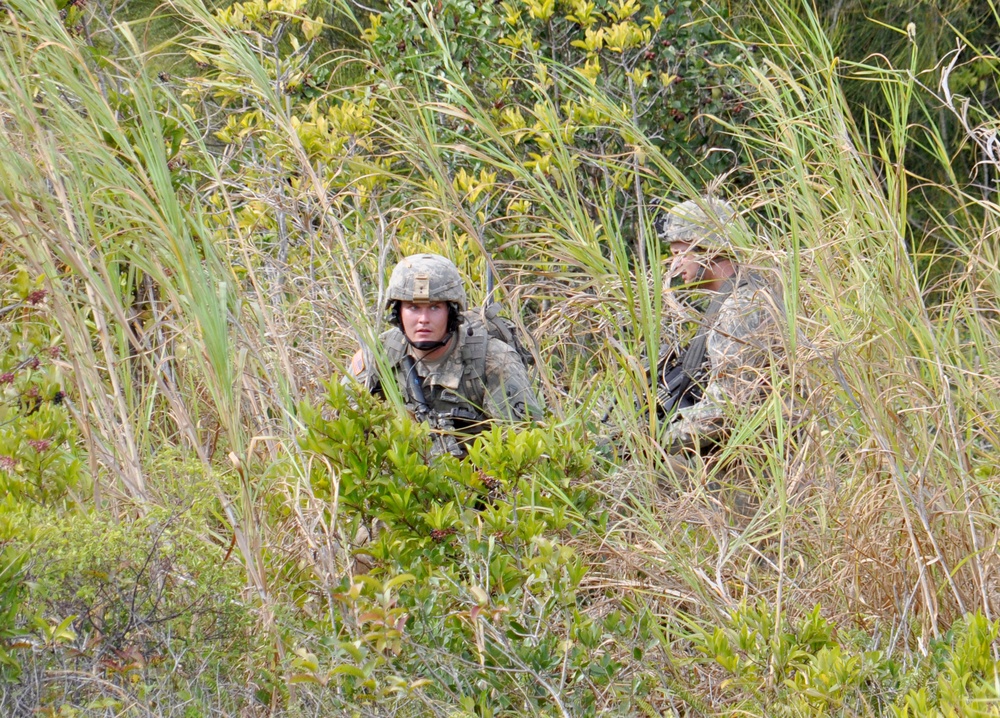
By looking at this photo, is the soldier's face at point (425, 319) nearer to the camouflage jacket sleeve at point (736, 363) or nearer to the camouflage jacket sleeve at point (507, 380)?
the camouflage jacket sleeve at point (507, 380)

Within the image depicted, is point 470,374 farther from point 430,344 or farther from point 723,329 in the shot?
point 723,329

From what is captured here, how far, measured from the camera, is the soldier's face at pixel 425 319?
3.80m

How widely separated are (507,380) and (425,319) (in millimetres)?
332

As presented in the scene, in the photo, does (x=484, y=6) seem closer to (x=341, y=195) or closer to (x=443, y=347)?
(x=443, y=347)

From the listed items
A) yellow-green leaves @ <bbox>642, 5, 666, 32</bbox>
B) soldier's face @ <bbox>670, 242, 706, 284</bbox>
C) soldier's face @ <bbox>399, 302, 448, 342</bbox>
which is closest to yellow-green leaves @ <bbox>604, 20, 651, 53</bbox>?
yellow-green leaves @ <bbox>642, 5, 666, 32</bbox>

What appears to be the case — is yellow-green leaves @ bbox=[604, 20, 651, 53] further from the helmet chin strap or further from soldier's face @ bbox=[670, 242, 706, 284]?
the helmet chin strap

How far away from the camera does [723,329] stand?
3.26 metres

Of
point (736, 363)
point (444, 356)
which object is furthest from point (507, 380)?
point (736, 363)

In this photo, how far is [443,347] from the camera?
393 cm

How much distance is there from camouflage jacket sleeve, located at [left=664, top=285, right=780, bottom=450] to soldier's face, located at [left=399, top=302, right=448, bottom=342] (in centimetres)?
85

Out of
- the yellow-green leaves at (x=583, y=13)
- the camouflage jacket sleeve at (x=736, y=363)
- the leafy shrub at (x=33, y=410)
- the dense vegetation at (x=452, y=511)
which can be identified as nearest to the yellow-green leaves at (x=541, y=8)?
the yellow-green leaves at (x=583, y=13)

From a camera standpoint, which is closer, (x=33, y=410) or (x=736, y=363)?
Answer: (x=33, y=410)

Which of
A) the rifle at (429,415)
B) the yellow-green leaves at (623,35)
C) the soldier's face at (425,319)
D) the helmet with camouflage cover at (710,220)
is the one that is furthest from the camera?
the yellow-green leaves at (623,35)

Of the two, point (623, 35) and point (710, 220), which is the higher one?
point (623, 35)
